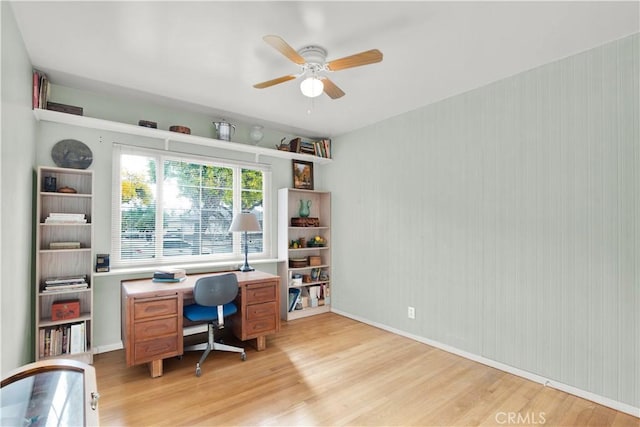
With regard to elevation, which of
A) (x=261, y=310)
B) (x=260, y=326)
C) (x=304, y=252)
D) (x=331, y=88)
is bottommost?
(x=260, y=326)

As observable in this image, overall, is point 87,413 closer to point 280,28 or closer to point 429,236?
point 280,28

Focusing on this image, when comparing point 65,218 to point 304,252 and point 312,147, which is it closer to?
point 304,252

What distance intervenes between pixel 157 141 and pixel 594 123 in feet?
13.1

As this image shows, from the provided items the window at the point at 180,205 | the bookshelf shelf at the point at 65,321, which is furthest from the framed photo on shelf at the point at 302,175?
the bookshelf shelf at the point at 65,321

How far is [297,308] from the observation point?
427 cm

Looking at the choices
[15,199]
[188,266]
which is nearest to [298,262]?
[188,266]

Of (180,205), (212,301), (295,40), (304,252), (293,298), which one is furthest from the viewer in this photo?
(304,252)

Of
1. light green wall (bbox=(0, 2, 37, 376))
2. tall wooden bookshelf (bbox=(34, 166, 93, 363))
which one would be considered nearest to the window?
tall wooden bookshelf (bbox=(34, 166, 93, 363))

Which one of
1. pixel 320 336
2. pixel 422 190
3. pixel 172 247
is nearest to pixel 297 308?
pixel 320 336

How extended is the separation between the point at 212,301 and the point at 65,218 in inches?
57.8

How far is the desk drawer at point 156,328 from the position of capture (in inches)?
101

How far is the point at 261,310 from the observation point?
10.6 feet

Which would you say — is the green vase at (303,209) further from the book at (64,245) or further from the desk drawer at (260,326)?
the book at (64,245)

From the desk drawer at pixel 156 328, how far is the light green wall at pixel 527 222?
2353mm
